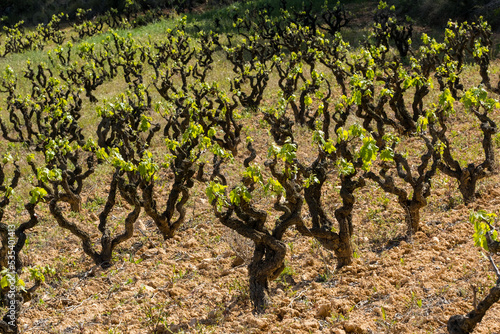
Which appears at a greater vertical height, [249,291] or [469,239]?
[469,239]

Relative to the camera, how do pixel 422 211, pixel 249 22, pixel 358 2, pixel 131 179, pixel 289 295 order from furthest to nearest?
1. pixel 358 2
2. pixel 249 22
3. pixel 131 179
4. pixel 422 211
5. pixel 289 295

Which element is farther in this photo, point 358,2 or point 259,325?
point 358,2

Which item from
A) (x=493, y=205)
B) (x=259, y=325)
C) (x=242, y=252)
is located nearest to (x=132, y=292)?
(x=242, y=252)

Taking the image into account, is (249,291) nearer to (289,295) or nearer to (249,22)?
(289,295)

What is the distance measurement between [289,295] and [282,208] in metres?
0.96

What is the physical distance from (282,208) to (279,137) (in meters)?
3.73

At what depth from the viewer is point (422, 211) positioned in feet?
23.2

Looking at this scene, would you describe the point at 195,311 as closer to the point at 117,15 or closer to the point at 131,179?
the point at 131,179

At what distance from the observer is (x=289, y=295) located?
544cm

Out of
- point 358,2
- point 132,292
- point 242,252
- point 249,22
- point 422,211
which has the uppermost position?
point 358,2

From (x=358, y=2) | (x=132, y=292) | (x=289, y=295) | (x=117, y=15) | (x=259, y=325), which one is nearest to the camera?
(x=259, y=325)

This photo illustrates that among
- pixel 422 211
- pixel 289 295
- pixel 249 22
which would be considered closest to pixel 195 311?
pixel 289 295

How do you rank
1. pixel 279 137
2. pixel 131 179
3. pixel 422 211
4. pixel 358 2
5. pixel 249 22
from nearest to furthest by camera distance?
1. pixel 422 211
2. pixel 131 179
3. pixel 279 137
4. pixel 249 22
5. pixel 358 2

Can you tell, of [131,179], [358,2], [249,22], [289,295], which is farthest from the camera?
[358,2]
